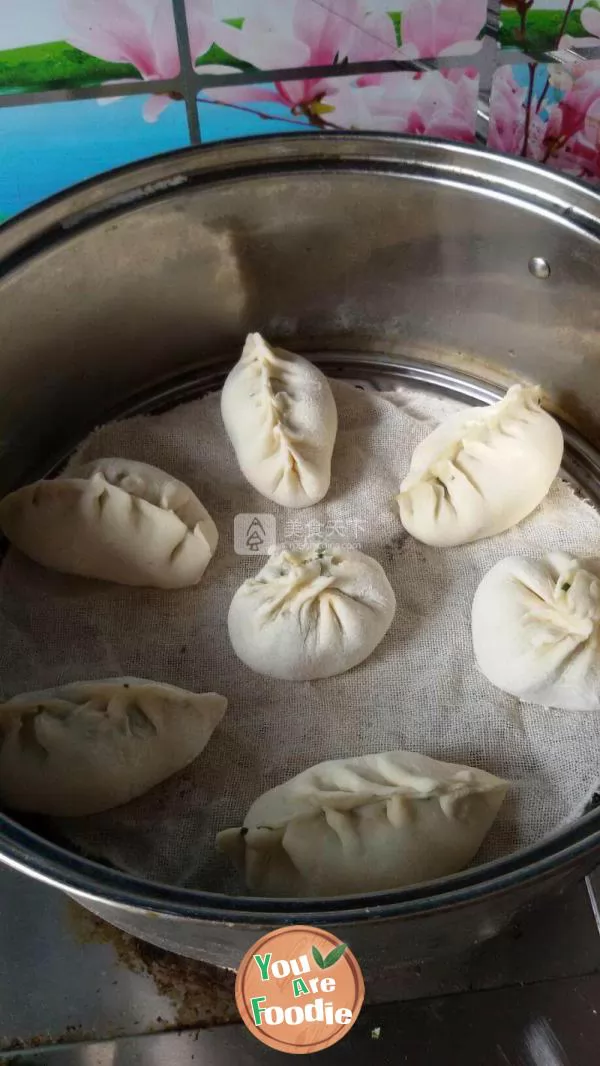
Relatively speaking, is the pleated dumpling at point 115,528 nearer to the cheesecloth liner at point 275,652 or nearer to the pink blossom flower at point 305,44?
the cheesecloth liner at point 275,652

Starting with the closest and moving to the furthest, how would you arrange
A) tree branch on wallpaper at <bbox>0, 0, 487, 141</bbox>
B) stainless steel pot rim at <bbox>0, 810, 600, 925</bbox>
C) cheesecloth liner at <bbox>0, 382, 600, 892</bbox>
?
1. stainless steel pot rim at <bbox>0, 810, 600, 925</bbox>
2. cheesecloth liner at <bbox>0, 382, 600, 892</bbox>
3. tree branch on wallpaper at <bbox>0, 0, 487, 141</bbox>

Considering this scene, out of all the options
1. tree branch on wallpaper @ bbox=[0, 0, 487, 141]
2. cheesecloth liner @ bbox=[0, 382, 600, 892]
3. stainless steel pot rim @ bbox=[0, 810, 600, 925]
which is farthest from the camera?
tree branch on wallpaper @ bbox=[0, 0, 487, 141]

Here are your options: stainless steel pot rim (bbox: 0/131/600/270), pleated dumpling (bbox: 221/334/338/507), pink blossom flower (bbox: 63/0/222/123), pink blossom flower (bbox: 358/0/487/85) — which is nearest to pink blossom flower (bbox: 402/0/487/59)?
pink blossom flower (bbox: 358/0/487/85)

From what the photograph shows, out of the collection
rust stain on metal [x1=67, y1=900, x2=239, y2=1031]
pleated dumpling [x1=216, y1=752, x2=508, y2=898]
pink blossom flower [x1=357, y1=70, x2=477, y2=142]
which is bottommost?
rust stain on metal [x1=67, y1=900, x2=239, y2=1031]

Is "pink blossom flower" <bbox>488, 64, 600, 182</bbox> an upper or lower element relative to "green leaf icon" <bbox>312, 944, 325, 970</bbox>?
upper

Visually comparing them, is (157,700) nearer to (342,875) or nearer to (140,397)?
(342,875)

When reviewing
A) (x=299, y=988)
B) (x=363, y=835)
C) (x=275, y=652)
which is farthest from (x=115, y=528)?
(x=299, y=988)

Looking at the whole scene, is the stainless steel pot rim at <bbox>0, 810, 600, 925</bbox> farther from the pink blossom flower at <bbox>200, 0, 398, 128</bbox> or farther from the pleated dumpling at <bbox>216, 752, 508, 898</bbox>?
the pink blossom flower at <bbox>200, 0, 398, 128</bbox>

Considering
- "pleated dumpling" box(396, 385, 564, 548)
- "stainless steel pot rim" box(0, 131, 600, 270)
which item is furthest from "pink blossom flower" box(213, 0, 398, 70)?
"pleated dumpling" box(396, 385, 564, 548)

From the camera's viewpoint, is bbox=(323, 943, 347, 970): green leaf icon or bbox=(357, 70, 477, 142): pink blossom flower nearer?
bbox=(323, 943, 347, 970): green leaf icon

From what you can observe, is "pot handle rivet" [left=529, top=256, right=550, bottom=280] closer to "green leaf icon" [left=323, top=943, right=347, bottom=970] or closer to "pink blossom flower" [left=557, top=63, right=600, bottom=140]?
"pink blossom flower" [left=557, top=63, right=600, bottom=140]
